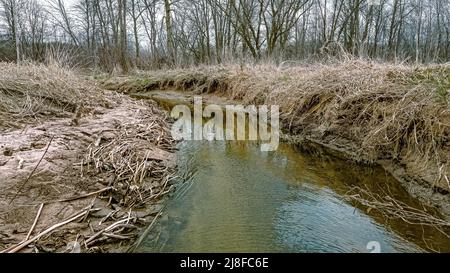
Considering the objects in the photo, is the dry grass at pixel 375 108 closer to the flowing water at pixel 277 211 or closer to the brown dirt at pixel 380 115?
the brown dirt at pixel 380 115

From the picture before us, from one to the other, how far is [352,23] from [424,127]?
14.7 meters

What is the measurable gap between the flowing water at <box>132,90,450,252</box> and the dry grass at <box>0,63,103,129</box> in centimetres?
189

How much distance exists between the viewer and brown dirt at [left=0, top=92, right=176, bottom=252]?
2074mm

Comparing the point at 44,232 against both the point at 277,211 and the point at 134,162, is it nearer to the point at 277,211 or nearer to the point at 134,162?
the point at 134,162

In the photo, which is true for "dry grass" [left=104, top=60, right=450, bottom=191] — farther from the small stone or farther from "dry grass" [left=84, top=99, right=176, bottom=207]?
the small stone

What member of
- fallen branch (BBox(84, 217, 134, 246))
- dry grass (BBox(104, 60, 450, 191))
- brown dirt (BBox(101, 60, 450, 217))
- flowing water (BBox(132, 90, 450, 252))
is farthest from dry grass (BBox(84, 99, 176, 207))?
dry grass (BBox(104, 60, 450, 191))

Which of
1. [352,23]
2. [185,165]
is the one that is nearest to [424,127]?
[185,165]

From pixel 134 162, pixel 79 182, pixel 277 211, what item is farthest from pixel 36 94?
pixel 277 211

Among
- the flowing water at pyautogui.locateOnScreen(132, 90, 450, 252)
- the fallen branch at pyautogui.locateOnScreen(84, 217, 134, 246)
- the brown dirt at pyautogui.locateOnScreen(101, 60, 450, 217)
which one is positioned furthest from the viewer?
the brown dirt at pyautogui.locateOnScreen(101, 60, 450, 217)

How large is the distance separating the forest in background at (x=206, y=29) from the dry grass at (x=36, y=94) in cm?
572

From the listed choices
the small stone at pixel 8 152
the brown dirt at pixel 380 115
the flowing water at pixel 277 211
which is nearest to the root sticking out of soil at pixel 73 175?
the small stone at pixel 8 152

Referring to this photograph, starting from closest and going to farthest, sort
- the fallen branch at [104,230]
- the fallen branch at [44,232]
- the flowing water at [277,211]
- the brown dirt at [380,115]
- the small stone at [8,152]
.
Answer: the fallen branch at [44,232] < the fallen branch at [104,230] < the flowing water at [277,211] < the small stone at [8,152] < the brown dirt at [380,115]

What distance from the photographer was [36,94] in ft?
14.6

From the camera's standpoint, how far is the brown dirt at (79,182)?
207cm
